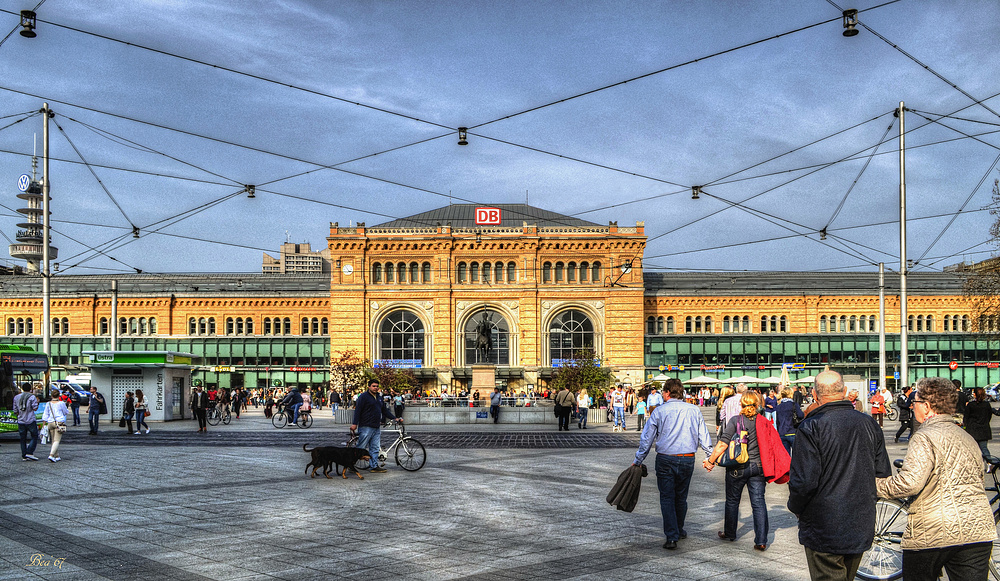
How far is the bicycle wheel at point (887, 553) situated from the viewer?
22.1ft

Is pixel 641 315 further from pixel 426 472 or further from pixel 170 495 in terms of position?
pixel 170 495

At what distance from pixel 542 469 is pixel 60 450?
12304 millimetres

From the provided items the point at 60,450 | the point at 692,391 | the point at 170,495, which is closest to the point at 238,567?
the point at 170,495

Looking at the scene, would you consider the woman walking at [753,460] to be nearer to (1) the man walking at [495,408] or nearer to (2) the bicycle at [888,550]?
(2) the bicycle at [888,550]

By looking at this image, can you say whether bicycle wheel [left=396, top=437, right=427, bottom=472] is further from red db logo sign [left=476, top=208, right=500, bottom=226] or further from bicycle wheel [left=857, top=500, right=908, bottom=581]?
red db logo sign [left=476, top=208, right=500, bottom=226]

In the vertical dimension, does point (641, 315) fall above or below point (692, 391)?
above

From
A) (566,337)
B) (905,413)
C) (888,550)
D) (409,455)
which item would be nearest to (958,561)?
(888,550)

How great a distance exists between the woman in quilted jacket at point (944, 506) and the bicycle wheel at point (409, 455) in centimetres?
1098

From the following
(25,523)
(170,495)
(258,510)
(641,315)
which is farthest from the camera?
(641,315)

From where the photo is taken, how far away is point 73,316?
6656 centimetres

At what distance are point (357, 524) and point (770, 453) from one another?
4.95m

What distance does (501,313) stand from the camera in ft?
192

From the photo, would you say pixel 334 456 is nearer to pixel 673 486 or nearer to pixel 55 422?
pixel 673 486

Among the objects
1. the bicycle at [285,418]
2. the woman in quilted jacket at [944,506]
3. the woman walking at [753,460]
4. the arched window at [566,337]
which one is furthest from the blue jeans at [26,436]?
the arched window at [566,337]
